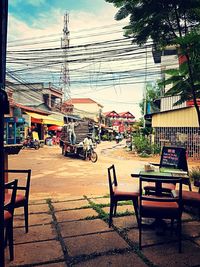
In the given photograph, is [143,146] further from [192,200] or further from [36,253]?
[36,253]

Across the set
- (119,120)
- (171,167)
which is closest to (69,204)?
(171,167)

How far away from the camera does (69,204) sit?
5.14 meters

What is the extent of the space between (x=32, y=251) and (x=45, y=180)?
5.66m

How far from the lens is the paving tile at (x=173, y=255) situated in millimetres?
2770

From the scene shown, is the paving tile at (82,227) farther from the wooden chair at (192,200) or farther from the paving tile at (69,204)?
the wooden chair at (192,200)

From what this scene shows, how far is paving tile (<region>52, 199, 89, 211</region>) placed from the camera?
4926 millimetres

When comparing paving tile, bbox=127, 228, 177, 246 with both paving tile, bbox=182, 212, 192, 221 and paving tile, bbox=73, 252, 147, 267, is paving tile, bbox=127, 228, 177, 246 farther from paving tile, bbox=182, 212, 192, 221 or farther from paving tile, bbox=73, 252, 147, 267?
paving tile, bbox=182, 212, 192, 221

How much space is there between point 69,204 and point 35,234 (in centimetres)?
155

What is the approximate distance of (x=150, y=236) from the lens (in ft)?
11.4

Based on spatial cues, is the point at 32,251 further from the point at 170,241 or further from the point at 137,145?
the point at 137,145

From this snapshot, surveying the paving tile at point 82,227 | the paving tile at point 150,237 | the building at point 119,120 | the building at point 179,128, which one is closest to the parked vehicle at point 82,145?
the building at point 179,128

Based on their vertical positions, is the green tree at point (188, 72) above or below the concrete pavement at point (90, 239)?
above

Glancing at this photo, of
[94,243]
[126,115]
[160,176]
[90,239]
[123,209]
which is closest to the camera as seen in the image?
[94,243]

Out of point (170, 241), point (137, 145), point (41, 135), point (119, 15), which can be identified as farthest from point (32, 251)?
point (41, 135)
